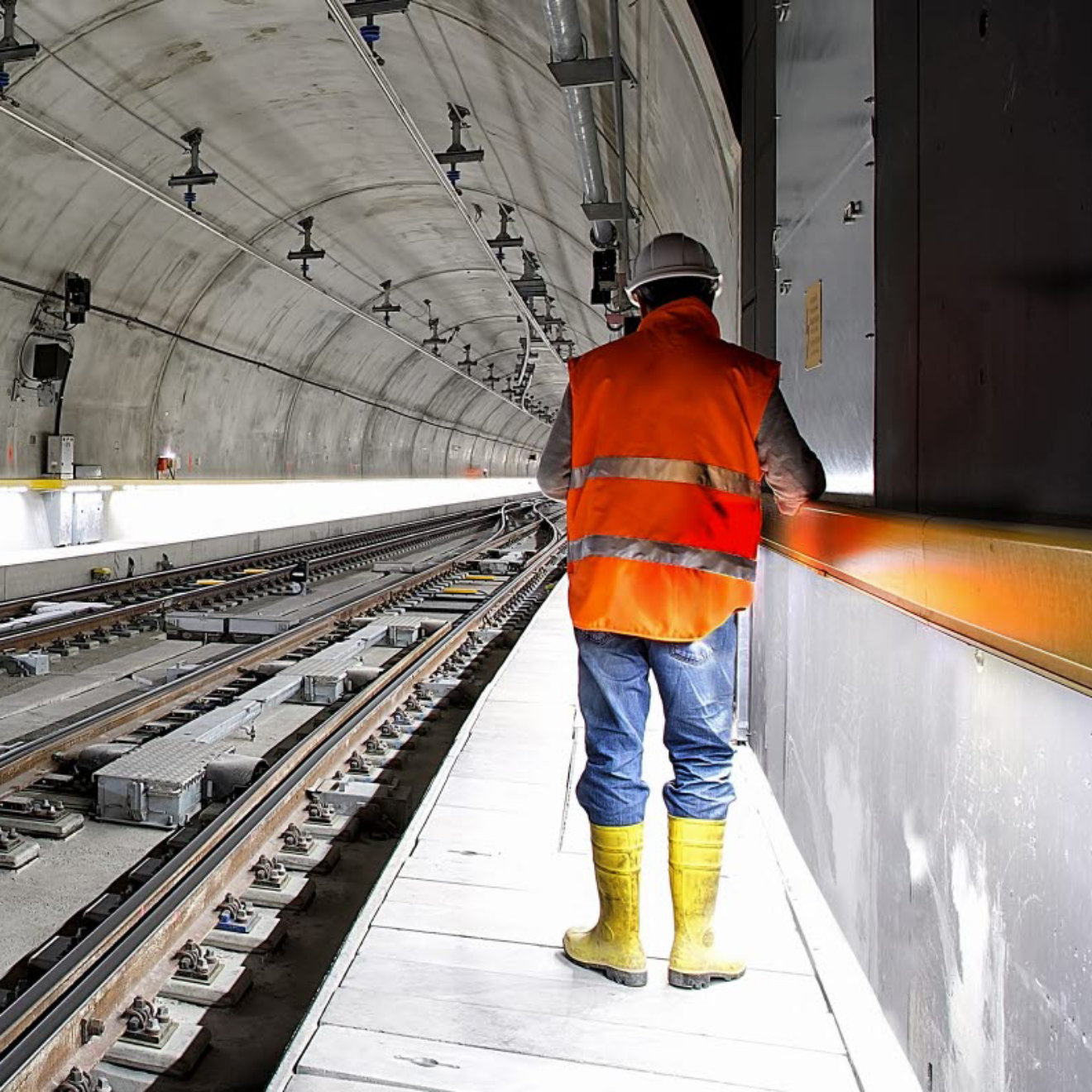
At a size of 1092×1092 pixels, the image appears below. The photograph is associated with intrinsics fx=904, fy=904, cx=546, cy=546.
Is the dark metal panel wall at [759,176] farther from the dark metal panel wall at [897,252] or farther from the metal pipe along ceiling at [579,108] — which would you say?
the dark metal panel wall at [897,252]

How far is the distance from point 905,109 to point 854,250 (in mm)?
751

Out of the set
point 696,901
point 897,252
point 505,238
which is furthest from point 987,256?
point 505,238

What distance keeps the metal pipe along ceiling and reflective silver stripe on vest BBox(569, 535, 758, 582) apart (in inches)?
202

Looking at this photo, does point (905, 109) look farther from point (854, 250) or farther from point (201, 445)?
point (201, 445)

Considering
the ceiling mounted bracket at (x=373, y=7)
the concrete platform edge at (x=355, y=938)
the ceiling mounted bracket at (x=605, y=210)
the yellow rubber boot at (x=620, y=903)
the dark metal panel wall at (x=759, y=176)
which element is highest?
the ceiling mounted bracket at (x=373, y=7)

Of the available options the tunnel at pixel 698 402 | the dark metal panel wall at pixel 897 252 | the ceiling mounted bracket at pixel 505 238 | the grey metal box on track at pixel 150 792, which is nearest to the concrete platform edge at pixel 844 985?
the tunnel at pixel 698 402

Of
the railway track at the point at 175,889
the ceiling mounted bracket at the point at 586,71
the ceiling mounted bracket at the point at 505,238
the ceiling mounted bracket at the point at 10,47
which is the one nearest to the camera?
the railway track at the point at 175,889

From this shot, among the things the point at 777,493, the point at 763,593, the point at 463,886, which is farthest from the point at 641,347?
the point at 763,593

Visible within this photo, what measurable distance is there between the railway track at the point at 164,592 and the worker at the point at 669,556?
7741 millimetres

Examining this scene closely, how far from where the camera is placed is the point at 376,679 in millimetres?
7473

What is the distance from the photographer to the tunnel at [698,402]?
164cm

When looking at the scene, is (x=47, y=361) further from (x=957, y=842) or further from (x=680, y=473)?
(x=957, y=842)

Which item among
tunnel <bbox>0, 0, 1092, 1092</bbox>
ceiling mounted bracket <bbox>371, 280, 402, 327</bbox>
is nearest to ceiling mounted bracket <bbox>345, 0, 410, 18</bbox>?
tunnel <bbox>0, 0, 1092, 1092</bbox>

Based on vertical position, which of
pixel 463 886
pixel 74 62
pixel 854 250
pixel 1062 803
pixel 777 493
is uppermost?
pixel 74 62
